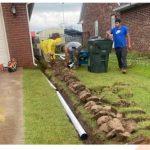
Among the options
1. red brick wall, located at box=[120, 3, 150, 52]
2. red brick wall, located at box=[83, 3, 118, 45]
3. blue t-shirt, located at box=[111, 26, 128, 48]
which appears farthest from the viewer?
red brick wall, located at box=[83, 3, 118, 45]

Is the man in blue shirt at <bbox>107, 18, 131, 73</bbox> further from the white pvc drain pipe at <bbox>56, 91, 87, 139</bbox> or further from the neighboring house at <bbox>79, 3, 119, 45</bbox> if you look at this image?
the neighboring house at <bbox>79, 3, 119, 45</bbox>

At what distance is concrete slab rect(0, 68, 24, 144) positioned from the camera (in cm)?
573

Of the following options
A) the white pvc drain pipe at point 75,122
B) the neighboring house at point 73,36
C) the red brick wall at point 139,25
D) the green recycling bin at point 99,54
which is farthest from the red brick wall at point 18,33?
the neighboring house at point 73,36

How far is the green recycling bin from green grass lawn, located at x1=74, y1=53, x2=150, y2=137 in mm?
282

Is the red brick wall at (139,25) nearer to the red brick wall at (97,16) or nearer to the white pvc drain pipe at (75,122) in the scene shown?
the red brick wall at (97,16)

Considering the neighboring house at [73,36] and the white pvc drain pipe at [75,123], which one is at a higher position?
the white pvc drain pipe at [75,123]

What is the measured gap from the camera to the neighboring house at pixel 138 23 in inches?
652

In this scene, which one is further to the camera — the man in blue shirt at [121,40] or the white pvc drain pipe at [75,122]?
the man in blue shirt at [121,40]

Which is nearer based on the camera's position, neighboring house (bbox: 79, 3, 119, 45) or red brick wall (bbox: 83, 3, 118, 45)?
neighboring house (bbox: 79, 3, 119, 45)

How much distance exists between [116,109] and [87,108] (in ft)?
1.77

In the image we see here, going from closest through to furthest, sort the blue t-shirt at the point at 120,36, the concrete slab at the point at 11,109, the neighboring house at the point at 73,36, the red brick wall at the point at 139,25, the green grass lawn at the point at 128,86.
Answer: the concrete slab at the point at 11,109, the green grass lawn at the point at 128,86, the blue t-shirt at the point at 120,36, the red brick wall at the point at 139,25, the neighboring house at the point at 73,36

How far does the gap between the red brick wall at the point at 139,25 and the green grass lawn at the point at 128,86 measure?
359cm

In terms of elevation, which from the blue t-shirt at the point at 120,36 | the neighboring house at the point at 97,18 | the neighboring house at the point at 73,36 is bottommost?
the neighboring house at the point at 73,36

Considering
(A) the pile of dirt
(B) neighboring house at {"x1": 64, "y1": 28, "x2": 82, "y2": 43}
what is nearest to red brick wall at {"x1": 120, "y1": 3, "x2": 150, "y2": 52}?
(A) the pile of dirt
